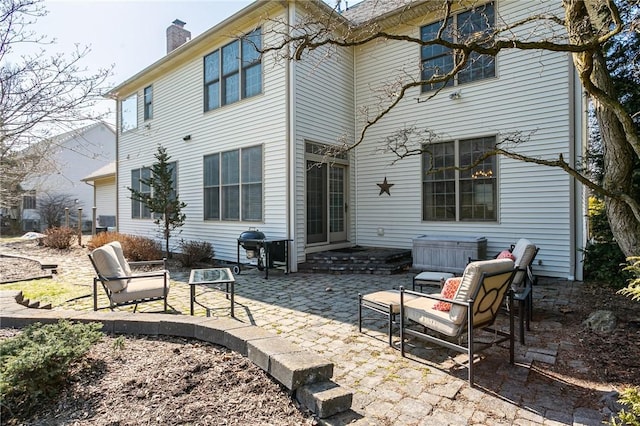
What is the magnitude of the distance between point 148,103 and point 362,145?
8.18 metres

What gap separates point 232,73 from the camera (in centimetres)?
995

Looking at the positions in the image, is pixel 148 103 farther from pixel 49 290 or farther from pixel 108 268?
pixel 108 268

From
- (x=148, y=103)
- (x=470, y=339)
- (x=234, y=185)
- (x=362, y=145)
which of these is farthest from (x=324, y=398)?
(x=148, y=103)

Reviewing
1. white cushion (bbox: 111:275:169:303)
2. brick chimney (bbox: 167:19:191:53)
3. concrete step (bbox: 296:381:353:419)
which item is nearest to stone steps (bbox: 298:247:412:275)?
white cushion (bbox: 111:275:169:303)

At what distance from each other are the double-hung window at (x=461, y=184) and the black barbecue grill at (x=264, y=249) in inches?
142

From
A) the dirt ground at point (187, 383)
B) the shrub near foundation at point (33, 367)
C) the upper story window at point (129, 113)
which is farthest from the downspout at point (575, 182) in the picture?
the upper story window at point (129, 113)

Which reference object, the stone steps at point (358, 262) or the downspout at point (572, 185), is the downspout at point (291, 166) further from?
the downspout at point (572, 185)

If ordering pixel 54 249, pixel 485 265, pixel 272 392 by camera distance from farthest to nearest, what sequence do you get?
pixel 54 249 → pixel 485 265 → pixel 272 392

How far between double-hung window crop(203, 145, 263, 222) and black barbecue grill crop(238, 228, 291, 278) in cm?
79

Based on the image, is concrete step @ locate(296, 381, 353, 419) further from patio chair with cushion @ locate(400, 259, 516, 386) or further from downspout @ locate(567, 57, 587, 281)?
downspout @ locate(567, 57, 587, 281)

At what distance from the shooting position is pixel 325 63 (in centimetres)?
930

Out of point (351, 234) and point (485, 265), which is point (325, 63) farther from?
point (485, 265)

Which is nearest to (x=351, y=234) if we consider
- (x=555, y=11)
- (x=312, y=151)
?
(x=312, y=151)

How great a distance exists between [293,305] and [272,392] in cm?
299
